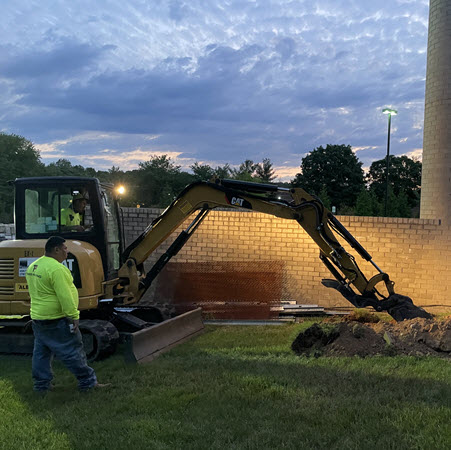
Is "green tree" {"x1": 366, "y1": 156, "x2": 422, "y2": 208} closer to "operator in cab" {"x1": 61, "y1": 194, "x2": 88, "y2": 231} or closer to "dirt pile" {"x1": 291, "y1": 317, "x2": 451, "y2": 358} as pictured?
"dirt pile" {"x1": 291, "y1": 317, "x2": 451, "y2": 358}

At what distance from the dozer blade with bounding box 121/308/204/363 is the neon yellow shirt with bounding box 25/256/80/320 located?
148 cm

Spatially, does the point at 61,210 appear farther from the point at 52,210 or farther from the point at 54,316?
the point at 54,316

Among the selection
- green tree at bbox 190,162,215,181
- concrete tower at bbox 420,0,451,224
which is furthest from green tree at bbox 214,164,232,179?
concrete tower at bbox 420,0,451,224

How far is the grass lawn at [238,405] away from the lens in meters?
4.46

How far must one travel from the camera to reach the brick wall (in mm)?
11227

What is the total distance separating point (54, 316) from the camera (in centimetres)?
570

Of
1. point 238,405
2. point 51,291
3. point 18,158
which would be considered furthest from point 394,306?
point 18,158

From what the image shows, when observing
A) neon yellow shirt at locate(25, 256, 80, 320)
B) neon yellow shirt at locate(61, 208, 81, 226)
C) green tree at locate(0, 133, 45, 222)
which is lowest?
neon yellow shirt at locate(25, 256, 80, 320)

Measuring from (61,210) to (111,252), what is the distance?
3.69 feet

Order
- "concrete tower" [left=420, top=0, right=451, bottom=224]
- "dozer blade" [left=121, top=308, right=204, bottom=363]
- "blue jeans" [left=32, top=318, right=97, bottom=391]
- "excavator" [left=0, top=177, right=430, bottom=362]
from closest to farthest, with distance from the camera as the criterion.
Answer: "blue jeans" [left=32, top=318, right=97, bottom=391] < "dozer blade" [left=121, top=308, right=204, bottom=363] < "excavator" [left=0, top=177, right=430, bottom=362] < "concrete tower" [left=420, top=0, right=451, bottom=224]

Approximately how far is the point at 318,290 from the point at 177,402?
6.89 meters

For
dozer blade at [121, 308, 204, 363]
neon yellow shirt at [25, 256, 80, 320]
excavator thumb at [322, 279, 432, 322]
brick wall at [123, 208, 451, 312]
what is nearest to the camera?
neon yellow shirt at [25, 256, 80, 320]

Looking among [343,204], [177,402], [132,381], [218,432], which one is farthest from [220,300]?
[343,204]

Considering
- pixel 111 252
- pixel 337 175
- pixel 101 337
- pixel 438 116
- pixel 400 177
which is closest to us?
pixel 101 337
